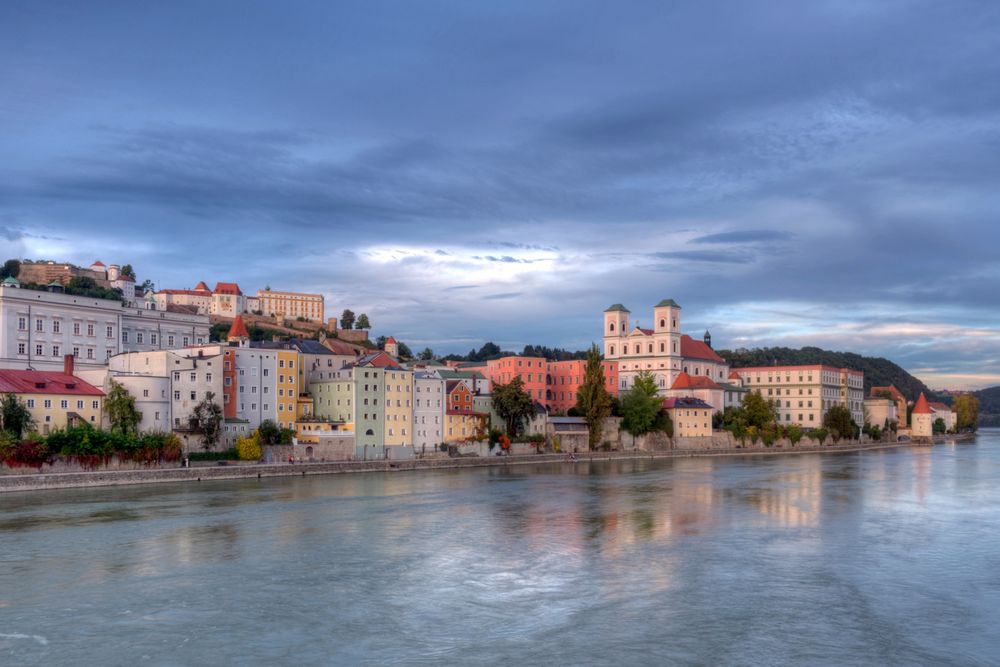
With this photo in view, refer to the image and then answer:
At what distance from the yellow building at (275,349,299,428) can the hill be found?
3274 inches

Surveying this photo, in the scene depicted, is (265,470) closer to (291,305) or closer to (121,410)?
(121,410)

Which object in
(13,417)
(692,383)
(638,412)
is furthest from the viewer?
(692,383)

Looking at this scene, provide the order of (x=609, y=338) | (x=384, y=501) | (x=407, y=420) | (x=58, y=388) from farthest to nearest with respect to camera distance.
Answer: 1. (x=609, y=338)
2. (x=407, y=420)
3. (x=58, y=388)
4. (x=384, y=501)

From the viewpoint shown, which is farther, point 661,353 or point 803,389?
point 803,389

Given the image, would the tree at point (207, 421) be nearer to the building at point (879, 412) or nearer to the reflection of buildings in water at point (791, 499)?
the reflection of buildings in water at point (791, 499)

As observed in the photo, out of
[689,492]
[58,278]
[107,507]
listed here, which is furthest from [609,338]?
[107,507]

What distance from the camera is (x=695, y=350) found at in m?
83.8

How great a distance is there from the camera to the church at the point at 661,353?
76.0 m

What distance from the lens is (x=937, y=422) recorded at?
110m

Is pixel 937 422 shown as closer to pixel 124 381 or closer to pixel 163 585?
pixel 124 381

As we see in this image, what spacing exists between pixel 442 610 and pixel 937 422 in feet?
358

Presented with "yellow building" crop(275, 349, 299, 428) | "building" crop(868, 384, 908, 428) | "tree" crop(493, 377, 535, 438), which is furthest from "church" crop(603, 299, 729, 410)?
"yellow building" crop(275, 349, 299, 428)

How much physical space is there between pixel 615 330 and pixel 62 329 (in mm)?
48660

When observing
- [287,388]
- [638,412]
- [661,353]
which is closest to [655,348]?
[661,353]
